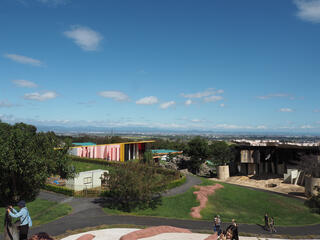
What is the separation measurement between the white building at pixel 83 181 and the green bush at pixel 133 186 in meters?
6.97

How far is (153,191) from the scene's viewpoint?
107 ft

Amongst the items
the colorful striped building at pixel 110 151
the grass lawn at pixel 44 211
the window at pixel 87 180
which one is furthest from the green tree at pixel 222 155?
the grass lawn at pixel 44 211

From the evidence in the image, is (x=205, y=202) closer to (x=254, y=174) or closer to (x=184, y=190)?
(x=184, y=190)

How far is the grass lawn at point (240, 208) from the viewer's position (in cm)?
3059

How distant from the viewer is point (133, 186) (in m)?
30.6

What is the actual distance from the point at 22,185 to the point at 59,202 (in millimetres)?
6019

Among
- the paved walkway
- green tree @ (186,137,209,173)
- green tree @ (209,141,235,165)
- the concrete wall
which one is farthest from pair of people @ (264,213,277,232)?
green tree @ (186,137,209,173)

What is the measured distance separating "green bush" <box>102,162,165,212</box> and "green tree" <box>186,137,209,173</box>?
4416 centimetres

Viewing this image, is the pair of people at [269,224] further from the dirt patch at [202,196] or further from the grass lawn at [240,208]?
the dirt patch at [202,196]

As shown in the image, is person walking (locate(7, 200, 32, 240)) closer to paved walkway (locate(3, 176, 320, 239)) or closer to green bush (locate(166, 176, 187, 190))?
paved walkway (locate(3, 176, 320, 239))

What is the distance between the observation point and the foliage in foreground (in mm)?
30906

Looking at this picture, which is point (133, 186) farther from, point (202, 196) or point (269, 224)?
point (269, 224)

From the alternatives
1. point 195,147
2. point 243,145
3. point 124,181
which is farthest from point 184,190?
point 195,147

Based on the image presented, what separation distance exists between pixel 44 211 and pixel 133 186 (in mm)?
11678
